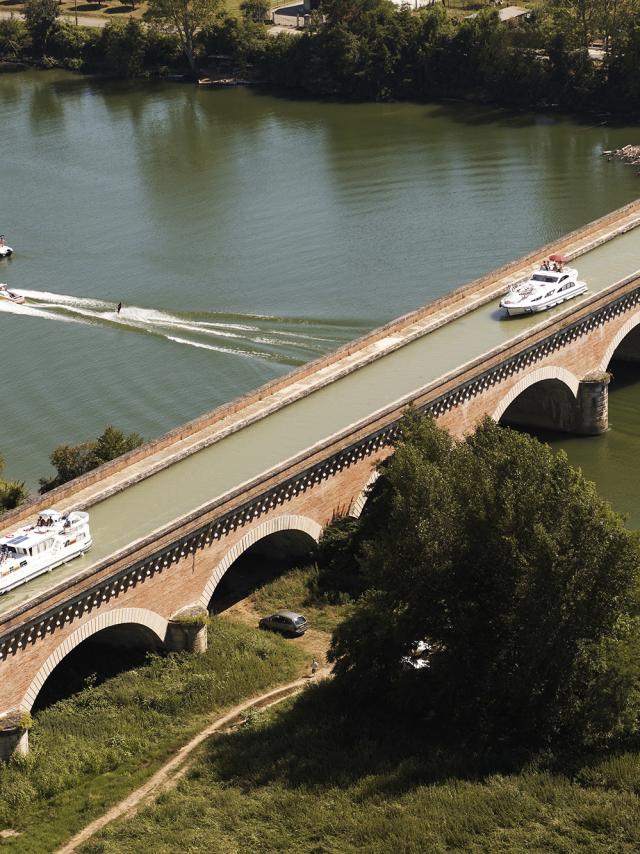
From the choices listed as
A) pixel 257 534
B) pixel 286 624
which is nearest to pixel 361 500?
pixel 257 534

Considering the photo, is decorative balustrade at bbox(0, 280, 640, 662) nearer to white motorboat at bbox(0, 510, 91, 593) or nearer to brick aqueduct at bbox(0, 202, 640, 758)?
brick aqueduct at bbox(0, 202, 640, 758)

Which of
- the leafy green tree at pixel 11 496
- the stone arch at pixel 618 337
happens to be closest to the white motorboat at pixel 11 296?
the leafy green tree at pixel 11 496

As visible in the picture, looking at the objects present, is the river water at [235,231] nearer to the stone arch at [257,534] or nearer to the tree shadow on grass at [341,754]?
the stone arch at [257,534]

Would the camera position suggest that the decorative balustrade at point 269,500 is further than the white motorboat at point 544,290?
No

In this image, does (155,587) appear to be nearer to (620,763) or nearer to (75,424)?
(620,763)

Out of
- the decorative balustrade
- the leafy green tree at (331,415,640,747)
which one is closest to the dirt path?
the leafy green tree at (331,415,640,747)

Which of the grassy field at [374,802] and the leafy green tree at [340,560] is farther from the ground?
the leafy green tree at [340,560]

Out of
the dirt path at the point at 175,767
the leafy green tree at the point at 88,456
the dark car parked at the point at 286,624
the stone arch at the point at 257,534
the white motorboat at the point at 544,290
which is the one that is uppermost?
the white motorboat at the point at 544,290
